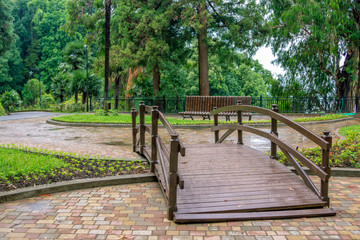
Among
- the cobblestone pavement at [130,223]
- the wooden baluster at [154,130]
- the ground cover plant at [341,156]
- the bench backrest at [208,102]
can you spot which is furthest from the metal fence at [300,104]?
the cobblestone pavement at [130,223]

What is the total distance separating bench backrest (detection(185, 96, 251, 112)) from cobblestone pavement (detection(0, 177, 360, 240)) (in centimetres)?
1397

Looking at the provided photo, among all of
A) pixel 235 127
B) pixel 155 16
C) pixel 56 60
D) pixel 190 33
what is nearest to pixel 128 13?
pixel 155 16

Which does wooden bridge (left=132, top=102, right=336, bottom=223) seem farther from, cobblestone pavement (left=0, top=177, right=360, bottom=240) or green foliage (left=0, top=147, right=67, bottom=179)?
green foliage (left=0, top=147, right=67, bottom=179)

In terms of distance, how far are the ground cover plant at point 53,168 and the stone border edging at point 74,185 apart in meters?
0.25

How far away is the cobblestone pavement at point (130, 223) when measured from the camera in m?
3.99

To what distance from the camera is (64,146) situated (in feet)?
33.1

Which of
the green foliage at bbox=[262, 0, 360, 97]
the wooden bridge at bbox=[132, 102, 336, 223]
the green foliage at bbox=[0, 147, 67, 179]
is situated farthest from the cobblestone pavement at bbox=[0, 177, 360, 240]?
the green foliage at bbox=[262, 0, 360, 97]

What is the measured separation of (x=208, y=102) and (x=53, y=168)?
537 inches

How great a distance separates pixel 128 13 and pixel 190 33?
5.08 meters

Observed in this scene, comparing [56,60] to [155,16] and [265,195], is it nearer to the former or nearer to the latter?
[155,16]

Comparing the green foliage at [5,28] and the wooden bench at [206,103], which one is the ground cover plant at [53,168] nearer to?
the wooden bench at [206,103]

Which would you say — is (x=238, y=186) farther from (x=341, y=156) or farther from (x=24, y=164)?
(x=24, y=164)

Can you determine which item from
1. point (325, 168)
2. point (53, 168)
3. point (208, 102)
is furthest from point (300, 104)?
point (53, 168)

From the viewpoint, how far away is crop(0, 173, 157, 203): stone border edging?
5242 millimetres
